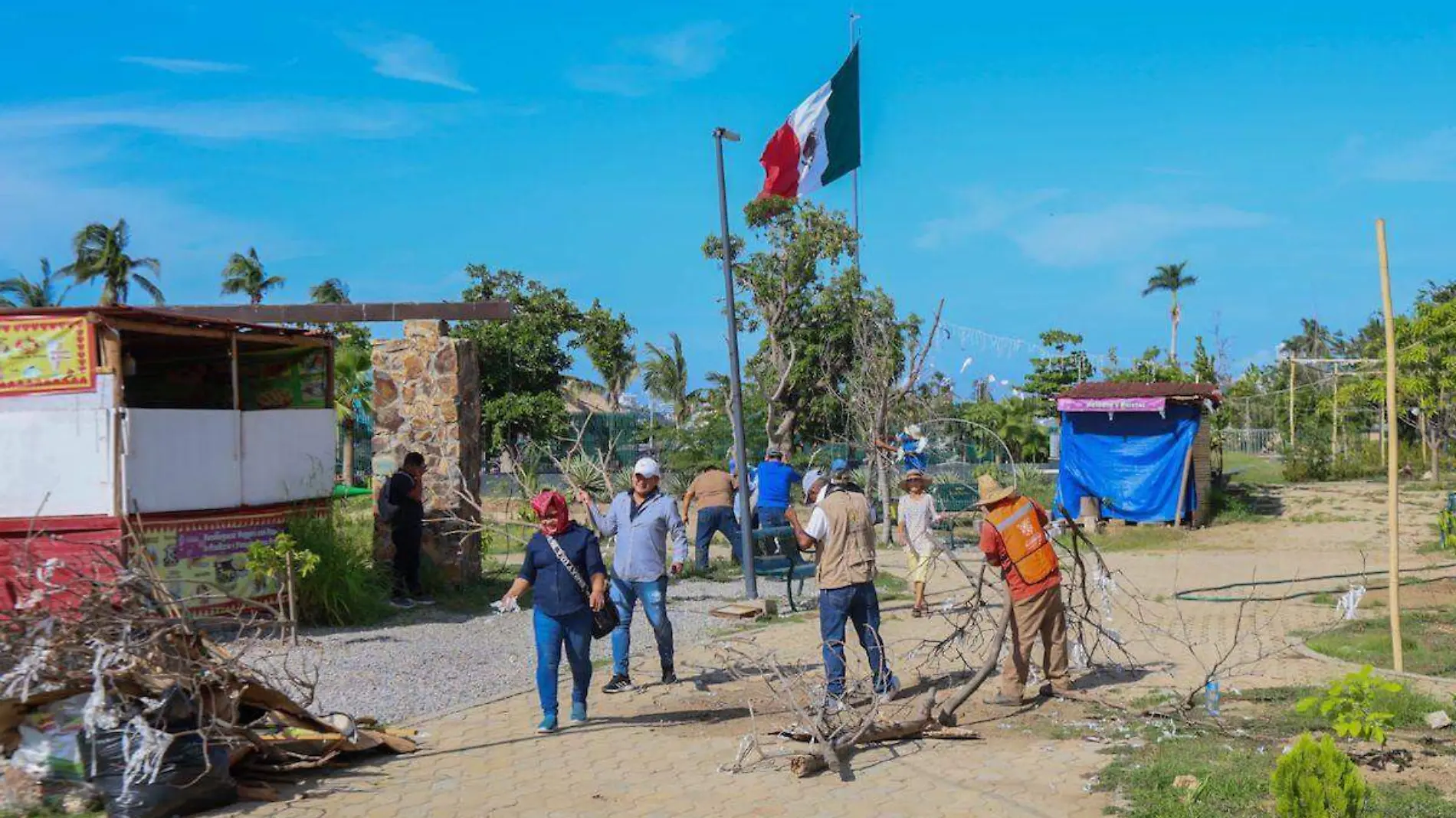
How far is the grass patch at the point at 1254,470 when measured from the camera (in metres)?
31.0

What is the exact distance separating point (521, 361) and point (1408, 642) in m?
24.2

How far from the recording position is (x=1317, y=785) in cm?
505

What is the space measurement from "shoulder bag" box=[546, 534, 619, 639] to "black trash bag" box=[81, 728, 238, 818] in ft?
8.18

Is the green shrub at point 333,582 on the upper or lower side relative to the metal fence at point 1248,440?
lower

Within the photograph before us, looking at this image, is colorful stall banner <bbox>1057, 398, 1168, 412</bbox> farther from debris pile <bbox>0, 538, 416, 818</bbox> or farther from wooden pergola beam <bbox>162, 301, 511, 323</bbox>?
debris pile <bbox>0, 538, 416, 818</bbox>

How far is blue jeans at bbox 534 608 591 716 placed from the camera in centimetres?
834

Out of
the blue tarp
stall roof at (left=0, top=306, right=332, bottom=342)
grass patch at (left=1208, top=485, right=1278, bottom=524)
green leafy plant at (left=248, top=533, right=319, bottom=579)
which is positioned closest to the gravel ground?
green leafy plant at (left=248, top=533, right=319, bottom=579)

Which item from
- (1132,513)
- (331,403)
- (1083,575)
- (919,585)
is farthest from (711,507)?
(1132,513)

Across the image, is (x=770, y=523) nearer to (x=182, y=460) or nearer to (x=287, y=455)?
(x=287, y=455)

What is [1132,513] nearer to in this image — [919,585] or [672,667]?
[919,585]

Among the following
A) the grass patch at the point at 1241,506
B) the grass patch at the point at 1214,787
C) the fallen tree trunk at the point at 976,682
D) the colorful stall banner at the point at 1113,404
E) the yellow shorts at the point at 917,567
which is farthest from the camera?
the grass patch at the point at 1241,506

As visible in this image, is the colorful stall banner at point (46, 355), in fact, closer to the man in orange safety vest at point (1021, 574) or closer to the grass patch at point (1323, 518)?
the man in orange safety vest at point (1021, 574)

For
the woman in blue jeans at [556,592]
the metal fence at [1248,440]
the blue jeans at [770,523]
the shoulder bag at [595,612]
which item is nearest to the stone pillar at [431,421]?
the blue jeans at [770,523]

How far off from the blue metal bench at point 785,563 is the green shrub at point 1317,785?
322 inches
